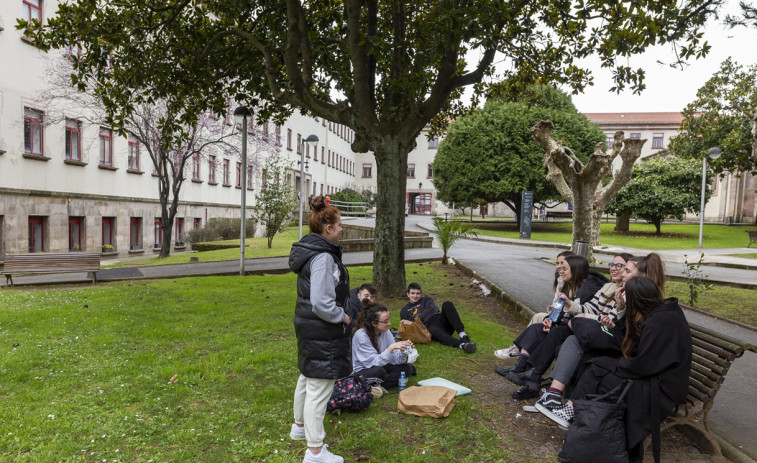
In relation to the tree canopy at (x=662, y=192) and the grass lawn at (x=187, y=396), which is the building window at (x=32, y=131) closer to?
the grass lawn at (x=187, y=396)

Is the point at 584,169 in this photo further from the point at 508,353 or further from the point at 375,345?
the point at 375,345

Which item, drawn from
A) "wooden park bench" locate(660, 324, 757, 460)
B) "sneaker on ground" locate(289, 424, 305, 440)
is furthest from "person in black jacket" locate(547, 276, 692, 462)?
"sneaker on ground" locate(289, 424, 305, 440)

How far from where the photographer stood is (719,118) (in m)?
39.0

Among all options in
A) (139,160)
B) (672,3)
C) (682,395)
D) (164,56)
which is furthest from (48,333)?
(139,160)

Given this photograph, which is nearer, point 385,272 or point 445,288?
point 385,272

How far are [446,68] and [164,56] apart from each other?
6408mm

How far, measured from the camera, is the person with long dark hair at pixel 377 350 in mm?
5414

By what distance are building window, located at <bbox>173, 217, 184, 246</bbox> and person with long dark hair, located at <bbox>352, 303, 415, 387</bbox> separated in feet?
87.6

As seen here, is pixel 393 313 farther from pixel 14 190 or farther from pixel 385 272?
pixel 14 190

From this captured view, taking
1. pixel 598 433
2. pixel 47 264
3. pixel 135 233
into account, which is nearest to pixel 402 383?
pixel 598 433

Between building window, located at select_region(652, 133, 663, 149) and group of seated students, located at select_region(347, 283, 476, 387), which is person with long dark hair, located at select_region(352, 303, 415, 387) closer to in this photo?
group of seated students, located at select_region(347, 283, 476, 387)

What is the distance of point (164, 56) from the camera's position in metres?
11.7

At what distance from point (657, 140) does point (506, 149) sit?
47513 millimetres

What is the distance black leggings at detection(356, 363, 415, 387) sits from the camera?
5.32 meters
